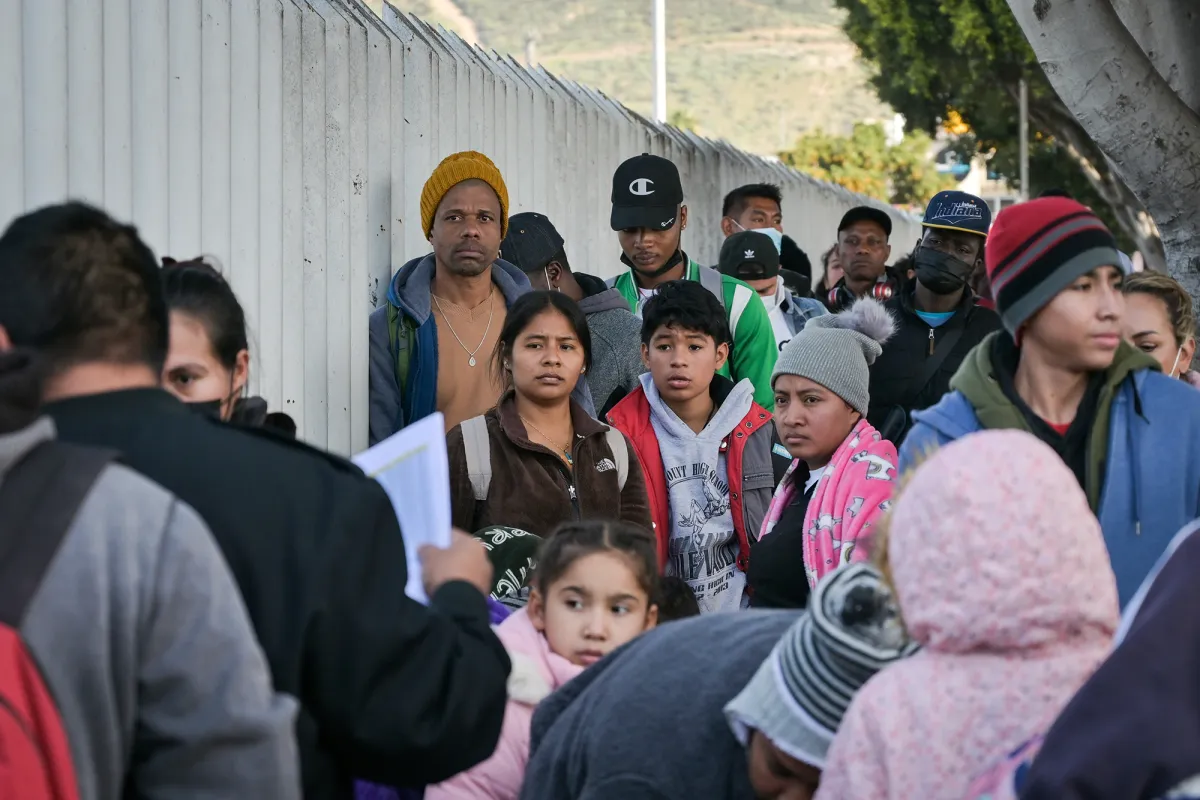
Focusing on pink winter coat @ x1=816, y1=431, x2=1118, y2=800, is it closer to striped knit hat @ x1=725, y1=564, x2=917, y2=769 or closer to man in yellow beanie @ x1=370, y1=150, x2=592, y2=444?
striped knit hat @ x1=725, y1=564, x2=917, y2=769

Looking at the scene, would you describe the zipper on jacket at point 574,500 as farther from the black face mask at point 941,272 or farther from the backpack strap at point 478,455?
the black face mask at point 941,272

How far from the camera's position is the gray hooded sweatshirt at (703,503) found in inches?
233

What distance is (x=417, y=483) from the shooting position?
2988 millimetres

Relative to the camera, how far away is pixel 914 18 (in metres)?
26.4

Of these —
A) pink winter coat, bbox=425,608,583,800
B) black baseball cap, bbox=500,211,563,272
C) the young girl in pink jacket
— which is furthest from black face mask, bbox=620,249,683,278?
pink winter coat, bbox=425,608,583,800

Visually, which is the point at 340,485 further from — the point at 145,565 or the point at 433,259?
the point at 433,259

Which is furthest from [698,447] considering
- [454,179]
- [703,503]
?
[454,179]

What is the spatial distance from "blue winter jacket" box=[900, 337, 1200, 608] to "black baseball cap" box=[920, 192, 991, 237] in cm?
347

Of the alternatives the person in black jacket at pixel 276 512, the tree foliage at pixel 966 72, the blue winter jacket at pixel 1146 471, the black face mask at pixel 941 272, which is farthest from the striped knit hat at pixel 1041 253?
the tree foliage at pixel 966 72

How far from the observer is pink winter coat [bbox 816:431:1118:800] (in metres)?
2.30

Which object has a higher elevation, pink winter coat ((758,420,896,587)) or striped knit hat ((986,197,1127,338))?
striped knit hat ((986,197,1127,338))

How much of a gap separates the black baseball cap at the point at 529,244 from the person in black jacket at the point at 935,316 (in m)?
1.51

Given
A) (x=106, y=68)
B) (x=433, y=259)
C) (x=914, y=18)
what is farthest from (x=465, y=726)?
(x=914, y=18)

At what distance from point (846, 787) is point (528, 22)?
16629 centimetres
